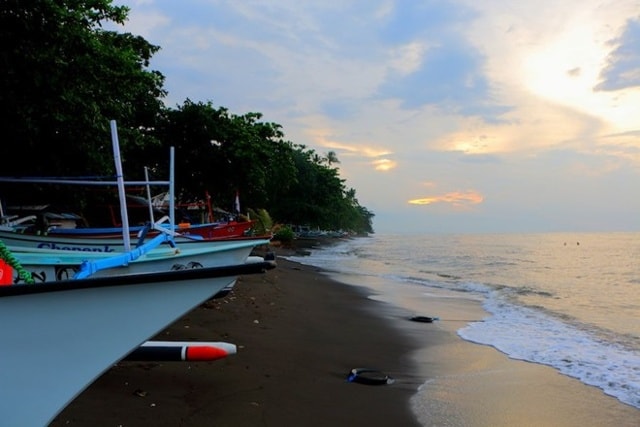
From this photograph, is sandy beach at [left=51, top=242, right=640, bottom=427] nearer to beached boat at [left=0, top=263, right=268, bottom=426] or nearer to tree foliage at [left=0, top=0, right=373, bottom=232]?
beached boat at [left=0, top=263, right=268, bottom=426]

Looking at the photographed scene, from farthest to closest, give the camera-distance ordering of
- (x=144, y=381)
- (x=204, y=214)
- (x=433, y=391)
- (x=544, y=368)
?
(x=204, y=214) → (x=544, y=368) → (x=433, y=391) → (x=144, y=381)

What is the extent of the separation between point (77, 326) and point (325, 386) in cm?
334

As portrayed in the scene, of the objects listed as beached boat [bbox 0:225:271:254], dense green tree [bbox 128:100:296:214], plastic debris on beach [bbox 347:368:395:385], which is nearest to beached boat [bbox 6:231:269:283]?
plastic debris on beach [bbox 347:368:395:385]

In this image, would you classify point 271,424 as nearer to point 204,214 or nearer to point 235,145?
point 235,145

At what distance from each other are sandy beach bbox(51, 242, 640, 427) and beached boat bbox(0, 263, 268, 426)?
0.92 metres

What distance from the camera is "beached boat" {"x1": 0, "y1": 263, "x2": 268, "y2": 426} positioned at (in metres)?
3.25

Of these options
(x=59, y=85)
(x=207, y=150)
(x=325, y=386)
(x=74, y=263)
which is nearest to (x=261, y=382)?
(x=325, y=386)

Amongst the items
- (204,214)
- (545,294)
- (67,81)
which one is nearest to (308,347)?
(67,81)

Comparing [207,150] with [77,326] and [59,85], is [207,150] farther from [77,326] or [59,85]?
[77,326]

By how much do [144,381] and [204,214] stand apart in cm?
2274

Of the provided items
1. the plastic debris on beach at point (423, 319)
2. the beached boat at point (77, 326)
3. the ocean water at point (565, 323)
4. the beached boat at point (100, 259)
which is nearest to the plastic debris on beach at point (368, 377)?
the beached boat at point (100, 259)

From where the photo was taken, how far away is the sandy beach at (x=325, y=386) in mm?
4812

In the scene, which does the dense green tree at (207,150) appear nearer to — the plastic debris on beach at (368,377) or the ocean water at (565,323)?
the ocean water at (565,323)

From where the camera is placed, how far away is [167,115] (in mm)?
22844
